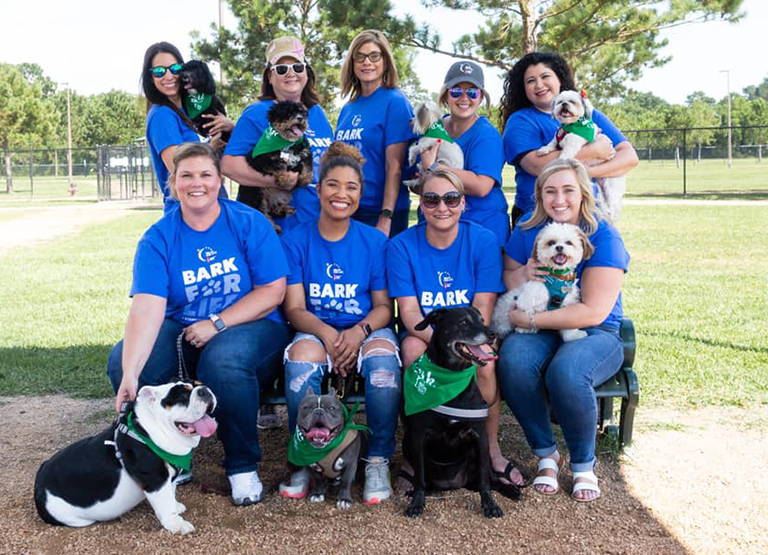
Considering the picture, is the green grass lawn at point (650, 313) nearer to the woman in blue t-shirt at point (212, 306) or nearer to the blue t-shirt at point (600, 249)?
the blue t-shirt at point (600, 249)

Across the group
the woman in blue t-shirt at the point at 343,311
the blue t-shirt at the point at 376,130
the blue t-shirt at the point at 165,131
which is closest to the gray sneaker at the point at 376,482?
the woman in blue t-shirt at the point at 343,311

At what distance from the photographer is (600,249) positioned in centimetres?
397

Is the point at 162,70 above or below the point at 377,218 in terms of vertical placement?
above

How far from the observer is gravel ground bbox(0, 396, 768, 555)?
10.7ft

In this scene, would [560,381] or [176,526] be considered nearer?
[176,526]

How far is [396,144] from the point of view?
4.72m

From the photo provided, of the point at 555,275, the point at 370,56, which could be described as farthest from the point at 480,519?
the point at 370,56

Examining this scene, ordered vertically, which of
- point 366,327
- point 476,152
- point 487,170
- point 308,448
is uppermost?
point 476,152

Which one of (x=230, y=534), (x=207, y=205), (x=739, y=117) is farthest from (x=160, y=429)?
(x=739, y=117)

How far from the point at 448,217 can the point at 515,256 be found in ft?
1.68

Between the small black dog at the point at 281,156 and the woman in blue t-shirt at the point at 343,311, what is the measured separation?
41cm

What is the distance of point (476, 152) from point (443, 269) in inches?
32.8

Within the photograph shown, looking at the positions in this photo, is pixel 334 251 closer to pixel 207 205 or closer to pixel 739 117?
pixel 207 205

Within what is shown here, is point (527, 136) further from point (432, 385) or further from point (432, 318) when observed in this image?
point (432, 385)
